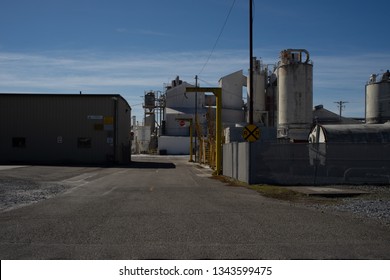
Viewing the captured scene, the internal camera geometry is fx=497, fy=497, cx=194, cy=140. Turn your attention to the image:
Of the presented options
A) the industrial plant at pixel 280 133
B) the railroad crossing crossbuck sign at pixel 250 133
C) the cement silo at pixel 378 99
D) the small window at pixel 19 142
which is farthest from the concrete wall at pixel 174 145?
the railroad crossing crossbuck sign at pixel 250 133

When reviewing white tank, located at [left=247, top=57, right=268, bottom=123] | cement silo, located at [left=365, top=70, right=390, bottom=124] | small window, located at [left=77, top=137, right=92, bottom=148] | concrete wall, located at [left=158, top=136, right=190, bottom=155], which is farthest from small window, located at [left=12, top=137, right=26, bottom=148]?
concrete wall, located at [left=158, top=136, right=190, bottom=155]

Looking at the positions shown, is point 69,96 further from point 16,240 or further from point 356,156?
point 16,240

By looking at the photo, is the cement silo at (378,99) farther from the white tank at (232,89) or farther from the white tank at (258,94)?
the white tank at (232,89)

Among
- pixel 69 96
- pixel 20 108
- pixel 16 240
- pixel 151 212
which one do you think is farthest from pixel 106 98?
pixel 16 240

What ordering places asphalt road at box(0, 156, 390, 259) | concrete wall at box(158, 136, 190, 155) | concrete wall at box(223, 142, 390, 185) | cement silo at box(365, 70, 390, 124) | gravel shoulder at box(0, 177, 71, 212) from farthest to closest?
1. concrete wall at box(158, 136, 190, 155)
2. cement silo at box(365, 70, 390, 124)
3. concrete wall at box(223, 142, 390, 185)
4. gravel shoulder at box(0, 177, 71, 212)
5. asphalt road at box(0, 156, 390, 259)

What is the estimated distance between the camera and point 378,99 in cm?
4606

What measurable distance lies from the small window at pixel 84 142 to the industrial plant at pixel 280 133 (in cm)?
1109

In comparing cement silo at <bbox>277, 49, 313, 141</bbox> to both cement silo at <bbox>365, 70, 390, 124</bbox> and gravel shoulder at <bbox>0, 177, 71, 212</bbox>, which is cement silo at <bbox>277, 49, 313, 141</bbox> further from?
gravel shoulder at <bbox>0, 177, 71, 212</bbox>

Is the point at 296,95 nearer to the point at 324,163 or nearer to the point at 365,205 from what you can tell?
the point at 324,163

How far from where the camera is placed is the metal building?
47.2 m

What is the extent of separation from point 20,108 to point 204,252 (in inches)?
1701

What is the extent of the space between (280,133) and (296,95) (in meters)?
4.04

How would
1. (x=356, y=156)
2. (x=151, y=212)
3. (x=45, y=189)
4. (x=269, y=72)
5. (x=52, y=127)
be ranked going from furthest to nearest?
(x=269, y=72)
(x=52, y=127)
(x=356, y=156)
(x=45, y=189)
(x=151, y=212)

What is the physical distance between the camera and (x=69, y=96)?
47.6 meters
